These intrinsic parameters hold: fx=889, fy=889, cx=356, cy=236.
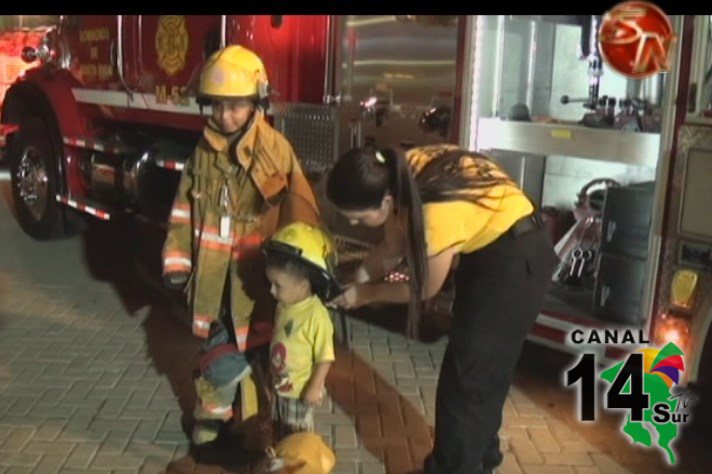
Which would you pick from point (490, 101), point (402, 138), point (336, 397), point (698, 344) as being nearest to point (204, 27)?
point (402, 138)

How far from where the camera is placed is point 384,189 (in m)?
2.77

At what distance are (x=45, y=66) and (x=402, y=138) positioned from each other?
4.14m

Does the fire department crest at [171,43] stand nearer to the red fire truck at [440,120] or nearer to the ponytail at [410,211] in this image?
the red fire truck at [440,120]

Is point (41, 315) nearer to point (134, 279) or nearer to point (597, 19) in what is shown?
point (134, 279)

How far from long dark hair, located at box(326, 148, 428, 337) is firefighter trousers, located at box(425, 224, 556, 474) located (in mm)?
366

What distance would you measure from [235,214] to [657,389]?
6.60ft

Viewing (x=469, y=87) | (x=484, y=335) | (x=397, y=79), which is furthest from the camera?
(x=397, y=79)

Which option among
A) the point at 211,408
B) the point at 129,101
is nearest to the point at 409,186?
the point at 211,408

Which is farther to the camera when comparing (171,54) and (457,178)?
(171,54)

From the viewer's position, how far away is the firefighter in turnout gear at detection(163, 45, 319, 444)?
3.52 m

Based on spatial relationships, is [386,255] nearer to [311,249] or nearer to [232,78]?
[311,249]

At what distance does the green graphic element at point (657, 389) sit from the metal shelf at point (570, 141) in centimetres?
85

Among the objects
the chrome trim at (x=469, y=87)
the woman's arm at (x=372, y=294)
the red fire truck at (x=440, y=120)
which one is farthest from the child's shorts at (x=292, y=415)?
the chrome trim at (x=469, y=87)

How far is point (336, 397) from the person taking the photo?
4.59 metres
